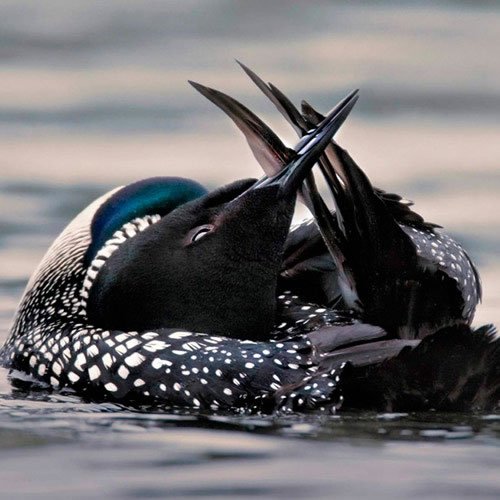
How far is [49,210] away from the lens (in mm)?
9109

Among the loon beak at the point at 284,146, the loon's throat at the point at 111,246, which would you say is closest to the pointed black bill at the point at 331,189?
the loon beak at the point at 284,146

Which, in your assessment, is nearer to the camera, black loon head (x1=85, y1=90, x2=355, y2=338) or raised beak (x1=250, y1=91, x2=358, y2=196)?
raised beak (x1=250, y1=91, x2=358, y2=196)

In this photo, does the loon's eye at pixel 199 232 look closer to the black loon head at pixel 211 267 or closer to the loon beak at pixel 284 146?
the black loon head at pixel 211 267

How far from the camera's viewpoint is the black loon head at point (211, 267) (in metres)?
6.25

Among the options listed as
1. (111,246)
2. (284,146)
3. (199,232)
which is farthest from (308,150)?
(111,246)

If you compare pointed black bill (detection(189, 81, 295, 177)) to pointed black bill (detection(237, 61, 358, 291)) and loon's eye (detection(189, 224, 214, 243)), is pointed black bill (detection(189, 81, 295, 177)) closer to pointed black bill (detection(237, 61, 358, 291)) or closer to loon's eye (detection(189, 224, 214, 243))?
pointed black bill (detection(237, 61, 358, 291))

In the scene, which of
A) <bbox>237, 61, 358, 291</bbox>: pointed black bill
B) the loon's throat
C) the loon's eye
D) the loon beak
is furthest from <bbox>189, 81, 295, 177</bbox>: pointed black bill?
the loon's throat

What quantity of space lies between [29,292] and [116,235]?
40 cm

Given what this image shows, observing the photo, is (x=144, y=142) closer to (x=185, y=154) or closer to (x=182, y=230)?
(x=185, y=154)

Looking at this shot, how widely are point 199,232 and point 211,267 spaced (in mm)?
142

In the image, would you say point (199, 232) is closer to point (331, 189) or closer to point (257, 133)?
point (257, 133)

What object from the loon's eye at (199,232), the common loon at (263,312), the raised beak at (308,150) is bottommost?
the common loon at (263,312)

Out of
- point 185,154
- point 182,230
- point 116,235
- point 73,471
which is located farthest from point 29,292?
point 185,154

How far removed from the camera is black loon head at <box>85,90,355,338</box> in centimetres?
625
